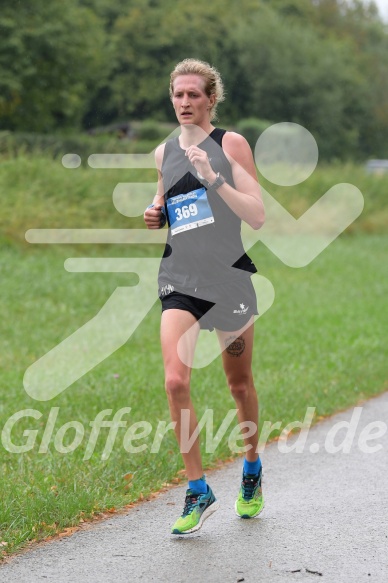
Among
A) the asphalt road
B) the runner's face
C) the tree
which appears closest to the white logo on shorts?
the runner's face

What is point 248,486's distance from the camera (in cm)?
543

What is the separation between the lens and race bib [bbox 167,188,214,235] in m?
5.04

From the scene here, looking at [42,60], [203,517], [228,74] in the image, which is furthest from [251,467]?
[228,74]

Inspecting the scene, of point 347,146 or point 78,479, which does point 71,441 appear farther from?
point 347,146

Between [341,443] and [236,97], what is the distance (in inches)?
2406

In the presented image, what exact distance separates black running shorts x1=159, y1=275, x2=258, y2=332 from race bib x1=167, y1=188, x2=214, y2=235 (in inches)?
11.9

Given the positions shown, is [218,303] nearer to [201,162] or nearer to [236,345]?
[236,345]

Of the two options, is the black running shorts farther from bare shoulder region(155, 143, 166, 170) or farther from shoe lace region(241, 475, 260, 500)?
shoe lace region(241, 475, 260, 500)

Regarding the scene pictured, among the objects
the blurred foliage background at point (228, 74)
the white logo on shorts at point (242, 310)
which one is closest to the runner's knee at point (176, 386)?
the white logo on shorts at point (242, 310)

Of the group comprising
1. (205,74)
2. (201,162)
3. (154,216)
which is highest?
(205,74)

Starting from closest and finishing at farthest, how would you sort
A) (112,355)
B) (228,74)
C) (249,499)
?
(249,499) → (112,355) → (228,74)

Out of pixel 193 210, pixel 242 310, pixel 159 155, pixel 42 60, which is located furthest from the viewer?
pixel 42 60

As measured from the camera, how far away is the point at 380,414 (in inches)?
337

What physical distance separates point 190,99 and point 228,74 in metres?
62.7
